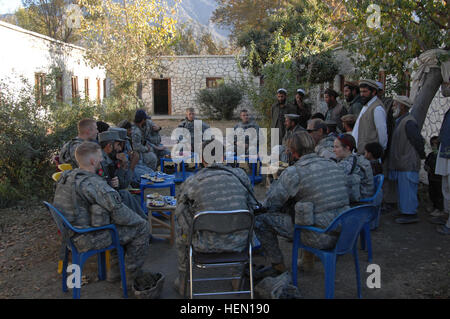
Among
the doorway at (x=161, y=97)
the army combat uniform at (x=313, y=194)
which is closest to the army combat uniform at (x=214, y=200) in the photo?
the army combat uniform at (x=313, y=194)

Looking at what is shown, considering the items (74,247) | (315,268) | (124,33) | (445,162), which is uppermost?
(124,33)

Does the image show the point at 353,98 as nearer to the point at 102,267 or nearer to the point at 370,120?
the point at 370,120

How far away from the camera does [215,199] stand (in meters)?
3.16

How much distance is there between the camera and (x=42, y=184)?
7.12m

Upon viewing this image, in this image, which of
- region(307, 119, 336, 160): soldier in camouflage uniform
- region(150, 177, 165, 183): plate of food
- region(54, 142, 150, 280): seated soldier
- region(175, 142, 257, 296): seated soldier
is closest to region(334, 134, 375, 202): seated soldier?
region(307, 119, 336, 160): soldier in camouflage uniform

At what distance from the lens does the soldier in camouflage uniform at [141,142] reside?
23.3ft

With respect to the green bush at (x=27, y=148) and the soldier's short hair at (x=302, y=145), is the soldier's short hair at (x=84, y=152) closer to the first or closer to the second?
the soldier's short hair at (x=302, y=145)

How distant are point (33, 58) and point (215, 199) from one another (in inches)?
459

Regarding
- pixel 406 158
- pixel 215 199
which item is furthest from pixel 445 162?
pixel 215 199

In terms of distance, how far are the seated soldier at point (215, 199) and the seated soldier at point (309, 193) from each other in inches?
12.0

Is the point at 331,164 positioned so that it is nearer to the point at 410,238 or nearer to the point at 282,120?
the point at 410,238

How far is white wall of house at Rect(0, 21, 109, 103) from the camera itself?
1077 cm

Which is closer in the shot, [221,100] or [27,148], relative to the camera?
[27,148]

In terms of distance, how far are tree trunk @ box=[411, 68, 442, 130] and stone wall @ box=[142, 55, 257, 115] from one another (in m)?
16.0
